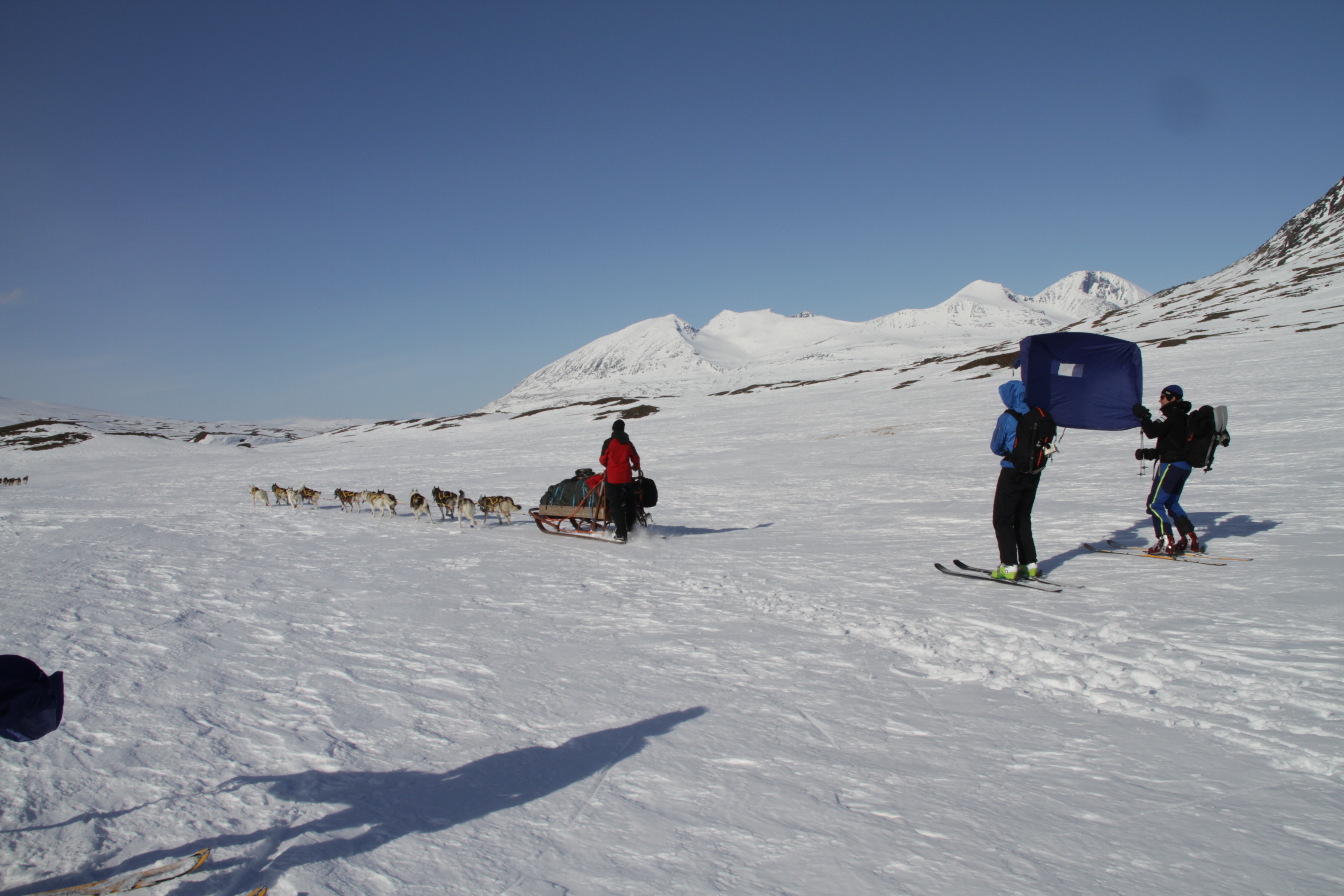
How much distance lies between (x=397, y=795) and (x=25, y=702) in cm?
153

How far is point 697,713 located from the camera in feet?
14.4

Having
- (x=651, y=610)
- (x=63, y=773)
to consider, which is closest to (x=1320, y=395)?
(x=651, y=610)

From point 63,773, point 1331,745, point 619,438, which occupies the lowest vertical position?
point 1331,745

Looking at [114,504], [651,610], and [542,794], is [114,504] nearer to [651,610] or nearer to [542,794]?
[651,610]

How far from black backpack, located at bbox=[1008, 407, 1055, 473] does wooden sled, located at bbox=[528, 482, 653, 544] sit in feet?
18.3

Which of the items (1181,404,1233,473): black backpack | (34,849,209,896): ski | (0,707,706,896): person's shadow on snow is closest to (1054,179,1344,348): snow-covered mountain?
(1181,404,1233,473): black backpack

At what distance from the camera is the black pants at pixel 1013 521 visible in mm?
7426

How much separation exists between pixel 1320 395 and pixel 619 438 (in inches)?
833

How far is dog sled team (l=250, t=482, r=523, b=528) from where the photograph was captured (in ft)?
44.4

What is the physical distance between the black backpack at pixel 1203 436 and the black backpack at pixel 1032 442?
2.03 metres

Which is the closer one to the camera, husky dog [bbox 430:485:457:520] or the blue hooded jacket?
the blue hooded jacket

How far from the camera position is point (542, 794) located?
11.3ft

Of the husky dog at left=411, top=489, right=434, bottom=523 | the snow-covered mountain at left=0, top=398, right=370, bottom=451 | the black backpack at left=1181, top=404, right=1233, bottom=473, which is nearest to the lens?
the black backpack at left=1181, top=404, right=1233, bottom=473

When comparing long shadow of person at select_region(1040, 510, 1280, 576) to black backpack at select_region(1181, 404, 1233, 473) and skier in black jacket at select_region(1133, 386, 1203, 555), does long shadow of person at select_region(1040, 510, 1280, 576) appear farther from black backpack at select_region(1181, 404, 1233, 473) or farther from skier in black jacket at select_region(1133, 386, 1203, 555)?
black backpack at select_region(1181, 404, 1233, 473)
